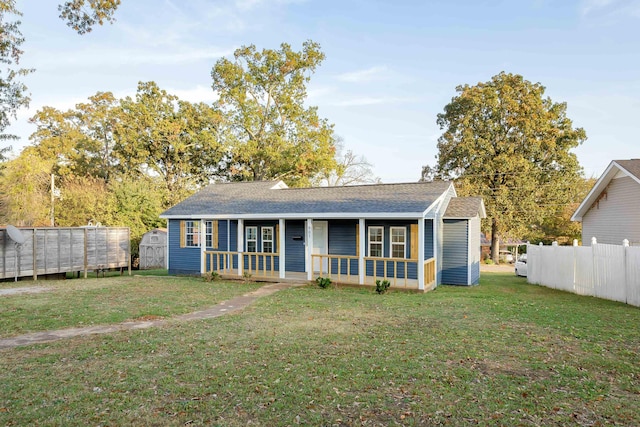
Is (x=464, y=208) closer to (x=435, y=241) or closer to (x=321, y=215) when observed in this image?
(x=435, y=241)

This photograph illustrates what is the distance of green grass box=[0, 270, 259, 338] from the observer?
28.9 ft

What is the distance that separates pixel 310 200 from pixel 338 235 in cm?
201

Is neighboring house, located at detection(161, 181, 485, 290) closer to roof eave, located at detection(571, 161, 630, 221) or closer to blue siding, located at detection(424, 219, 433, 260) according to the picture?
blue siding, located at detection(424, 219, 433, 260)

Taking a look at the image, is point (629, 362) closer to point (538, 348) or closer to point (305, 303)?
point (538, 348)

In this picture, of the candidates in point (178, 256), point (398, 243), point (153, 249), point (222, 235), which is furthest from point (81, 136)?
point (398, 243)

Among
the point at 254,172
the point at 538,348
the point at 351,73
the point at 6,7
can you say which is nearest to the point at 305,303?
the point at 538,348

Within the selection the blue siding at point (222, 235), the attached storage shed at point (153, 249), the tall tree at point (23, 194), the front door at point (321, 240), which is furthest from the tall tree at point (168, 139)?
the front door at point (321, 240)

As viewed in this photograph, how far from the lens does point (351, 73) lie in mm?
23188

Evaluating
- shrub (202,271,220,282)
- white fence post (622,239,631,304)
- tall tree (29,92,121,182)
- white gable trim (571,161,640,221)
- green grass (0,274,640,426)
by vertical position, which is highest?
tall tree (29,92,121,182)

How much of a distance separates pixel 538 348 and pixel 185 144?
3143 centimetres

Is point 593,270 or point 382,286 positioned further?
point 382,286

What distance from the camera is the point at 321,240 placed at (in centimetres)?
1622

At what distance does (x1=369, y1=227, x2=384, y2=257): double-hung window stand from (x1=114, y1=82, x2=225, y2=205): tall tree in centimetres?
2019

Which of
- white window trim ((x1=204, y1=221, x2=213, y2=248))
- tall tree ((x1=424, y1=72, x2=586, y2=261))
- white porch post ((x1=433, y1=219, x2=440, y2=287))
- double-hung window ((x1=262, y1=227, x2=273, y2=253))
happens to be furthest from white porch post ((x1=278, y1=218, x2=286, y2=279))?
tall tree ((x1=424, y1=72, x2=586, y2=261))
